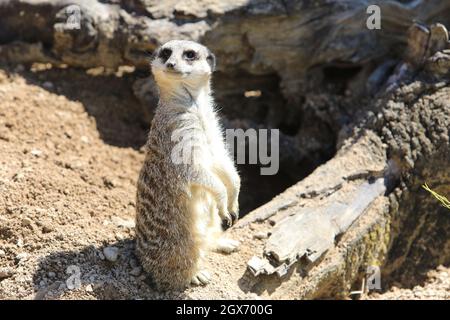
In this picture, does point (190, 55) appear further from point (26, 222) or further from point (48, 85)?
point (48, 85)

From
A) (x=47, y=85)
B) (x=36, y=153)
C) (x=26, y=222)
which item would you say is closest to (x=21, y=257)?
(x=26, y=222)

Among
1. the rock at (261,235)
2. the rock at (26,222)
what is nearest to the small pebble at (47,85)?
the rock at (26,222)

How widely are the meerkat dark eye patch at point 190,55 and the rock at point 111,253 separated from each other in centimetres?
101

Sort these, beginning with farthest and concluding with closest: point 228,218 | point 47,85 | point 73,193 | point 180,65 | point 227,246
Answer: point 47,85 → point 73,193 → point 227,246 → point 228,218 → point 180,65

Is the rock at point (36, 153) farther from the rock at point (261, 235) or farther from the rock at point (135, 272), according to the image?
the rock at point (261, 235)

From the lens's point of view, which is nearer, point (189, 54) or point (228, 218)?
point (189, 54)

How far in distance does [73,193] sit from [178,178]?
88cm

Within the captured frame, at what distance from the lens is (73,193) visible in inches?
140

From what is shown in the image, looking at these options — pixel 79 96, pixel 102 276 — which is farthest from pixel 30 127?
pixel 102 276

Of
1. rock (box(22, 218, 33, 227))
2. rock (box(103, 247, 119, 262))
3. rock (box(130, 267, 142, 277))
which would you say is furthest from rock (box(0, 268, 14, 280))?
rock (box(130, 267, 142, 277))

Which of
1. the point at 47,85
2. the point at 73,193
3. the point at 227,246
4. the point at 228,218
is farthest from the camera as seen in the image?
the point at 47,85

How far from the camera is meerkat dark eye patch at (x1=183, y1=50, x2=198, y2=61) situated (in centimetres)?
298

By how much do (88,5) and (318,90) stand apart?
1.72m

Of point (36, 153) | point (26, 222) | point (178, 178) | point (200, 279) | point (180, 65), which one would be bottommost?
point (200, 279)
